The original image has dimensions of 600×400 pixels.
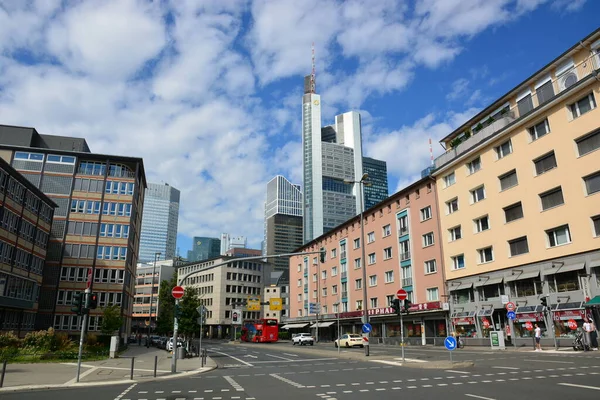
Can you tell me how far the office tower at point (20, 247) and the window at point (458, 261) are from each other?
41.7 metres

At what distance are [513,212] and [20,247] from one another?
4707 centimetres

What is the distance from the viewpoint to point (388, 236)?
2131 inches

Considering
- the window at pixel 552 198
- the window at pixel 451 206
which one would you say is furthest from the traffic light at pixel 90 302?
the window at pixel 451 206

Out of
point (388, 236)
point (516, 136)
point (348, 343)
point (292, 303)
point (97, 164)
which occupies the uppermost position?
point (97, 164)

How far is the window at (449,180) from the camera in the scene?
44.1 meters

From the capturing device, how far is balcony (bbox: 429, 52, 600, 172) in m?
30.1

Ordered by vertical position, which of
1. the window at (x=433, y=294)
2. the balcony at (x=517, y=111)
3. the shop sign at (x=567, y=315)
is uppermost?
the balcony at (x=517, y=111)

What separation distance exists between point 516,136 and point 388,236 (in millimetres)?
21900

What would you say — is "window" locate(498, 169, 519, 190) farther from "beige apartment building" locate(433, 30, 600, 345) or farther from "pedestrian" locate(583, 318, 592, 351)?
"pedestrian" locate(583, 318, 592, 351)

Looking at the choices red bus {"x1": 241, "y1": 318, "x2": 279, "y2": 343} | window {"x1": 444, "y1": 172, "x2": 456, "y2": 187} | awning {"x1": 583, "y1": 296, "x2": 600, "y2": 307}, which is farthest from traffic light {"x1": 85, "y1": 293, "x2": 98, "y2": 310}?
red bus {"x1": 241, "y1": 318, "x2": 279, "y2": 343}

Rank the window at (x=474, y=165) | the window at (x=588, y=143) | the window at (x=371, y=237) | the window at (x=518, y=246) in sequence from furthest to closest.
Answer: the window at (x=371, y=237) < the window at (x=474, y=165) < the window at (x=518, y=246) < the window at (x=588, y=143)

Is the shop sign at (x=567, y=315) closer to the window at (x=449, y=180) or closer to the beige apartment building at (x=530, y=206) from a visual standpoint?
the beige apartment building at (x=530, y=206)

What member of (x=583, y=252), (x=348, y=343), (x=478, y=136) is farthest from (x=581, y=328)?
(x=348, y=343)

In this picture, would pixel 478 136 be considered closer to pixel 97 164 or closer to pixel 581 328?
pixel 581 328
